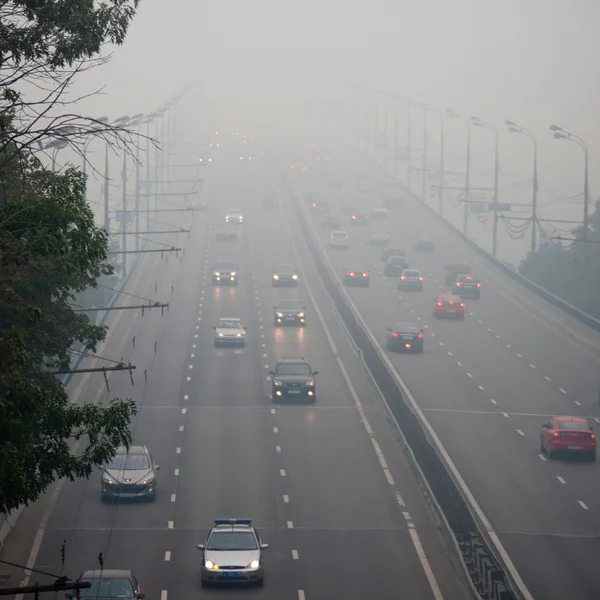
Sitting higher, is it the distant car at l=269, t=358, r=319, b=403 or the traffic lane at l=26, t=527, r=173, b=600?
the distant car at l=269, t=358, r=319, b=403

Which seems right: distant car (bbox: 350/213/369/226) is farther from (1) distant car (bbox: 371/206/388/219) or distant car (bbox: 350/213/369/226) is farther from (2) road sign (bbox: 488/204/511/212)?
(2) road sign (bbox: 488/204/511/212)

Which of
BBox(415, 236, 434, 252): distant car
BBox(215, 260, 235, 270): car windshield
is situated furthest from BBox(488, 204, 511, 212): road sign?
BBox(215, 260, 235, 270): car windshield

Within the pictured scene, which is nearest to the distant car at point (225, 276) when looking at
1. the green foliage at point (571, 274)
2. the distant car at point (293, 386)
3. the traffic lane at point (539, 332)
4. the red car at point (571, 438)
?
the traffic lane at point (539, 332)

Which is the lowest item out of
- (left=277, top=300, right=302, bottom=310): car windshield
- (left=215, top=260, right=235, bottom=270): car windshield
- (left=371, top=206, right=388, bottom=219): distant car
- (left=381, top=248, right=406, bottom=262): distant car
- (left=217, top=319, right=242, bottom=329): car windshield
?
(left=217, top=319, right=242, bottom=329): car windshield

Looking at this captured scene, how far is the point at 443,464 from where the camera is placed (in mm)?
35406

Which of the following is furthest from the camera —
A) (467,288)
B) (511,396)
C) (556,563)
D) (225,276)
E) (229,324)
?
(225,276)

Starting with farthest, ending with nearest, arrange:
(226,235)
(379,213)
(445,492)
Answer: (379,213) → (226,235) → (445,492)

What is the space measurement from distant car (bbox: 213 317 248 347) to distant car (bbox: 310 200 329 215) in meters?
54.5

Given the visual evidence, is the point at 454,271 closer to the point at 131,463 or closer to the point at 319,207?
the point at 319,207

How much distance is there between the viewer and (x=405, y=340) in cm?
5731

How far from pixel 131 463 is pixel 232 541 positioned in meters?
7.96

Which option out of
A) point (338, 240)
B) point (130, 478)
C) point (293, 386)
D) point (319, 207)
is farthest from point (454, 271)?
point (130, 478)

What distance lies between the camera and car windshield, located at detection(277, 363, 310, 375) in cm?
4812

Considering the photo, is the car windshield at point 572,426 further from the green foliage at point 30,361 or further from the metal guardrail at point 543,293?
the green foliage at point 30,361
